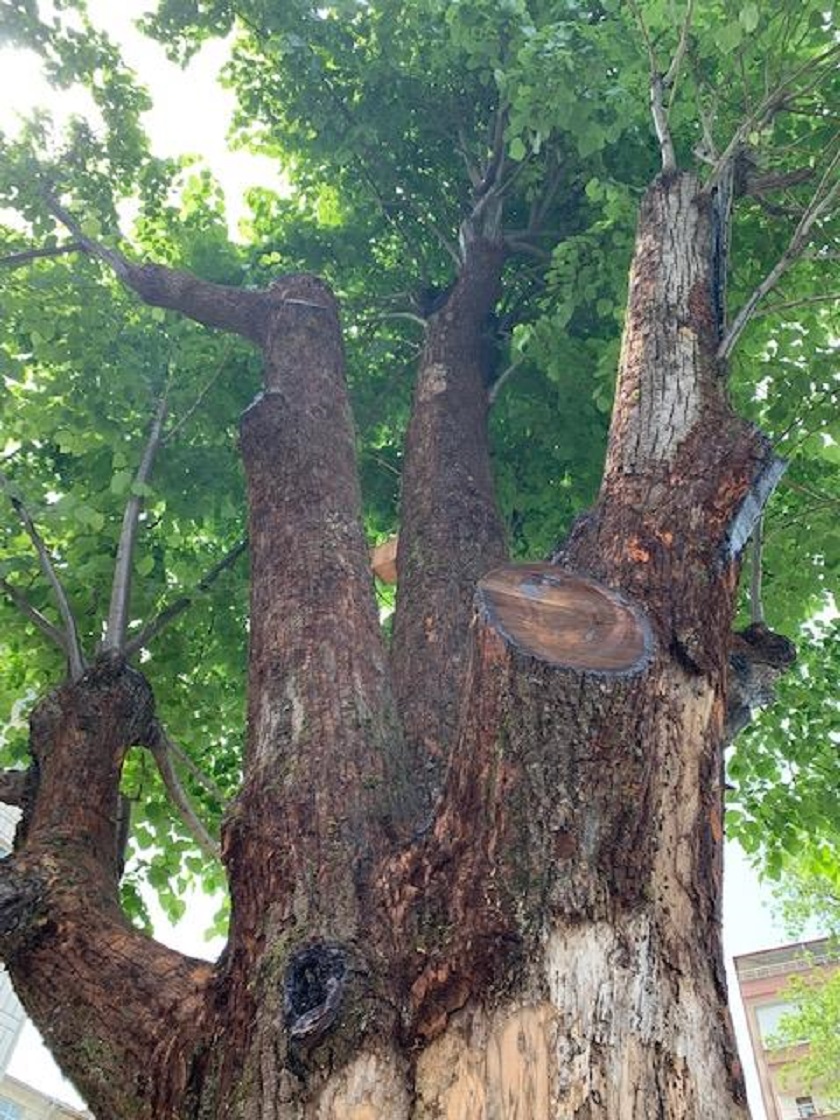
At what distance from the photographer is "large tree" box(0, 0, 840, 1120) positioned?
1.71 meters

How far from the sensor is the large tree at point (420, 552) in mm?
1714

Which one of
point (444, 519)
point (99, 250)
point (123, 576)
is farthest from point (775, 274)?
point (99, 250)

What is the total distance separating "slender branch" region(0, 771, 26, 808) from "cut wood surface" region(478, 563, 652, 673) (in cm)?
167

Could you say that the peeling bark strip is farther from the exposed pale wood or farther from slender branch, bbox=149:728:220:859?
slender branch, bbox=149:728:220:859

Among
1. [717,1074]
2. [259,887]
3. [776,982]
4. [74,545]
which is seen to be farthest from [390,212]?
[776,982]

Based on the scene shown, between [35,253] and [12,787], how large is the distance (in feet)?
9.94

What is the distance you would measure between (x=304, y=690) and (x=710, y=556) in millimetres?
1087

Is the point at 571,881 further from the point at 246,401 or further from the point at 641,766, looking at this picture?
the point at 246,401

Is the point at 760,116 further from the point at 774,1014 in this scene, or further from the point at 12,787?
the point at 774,1014

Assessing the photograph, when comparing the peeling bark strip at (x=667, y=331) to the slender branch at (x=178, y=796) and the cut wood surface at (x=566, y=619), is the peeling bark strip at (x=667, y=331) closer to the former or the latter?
the cut wood surface at (x=566, y=619)

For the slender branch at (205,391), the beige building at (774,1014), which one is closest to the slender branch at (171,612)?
the slender branch at (205,391)

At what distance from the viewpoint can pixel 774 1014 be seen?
31328mm

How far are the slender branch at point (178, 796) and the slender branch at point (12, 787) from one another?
450 mm

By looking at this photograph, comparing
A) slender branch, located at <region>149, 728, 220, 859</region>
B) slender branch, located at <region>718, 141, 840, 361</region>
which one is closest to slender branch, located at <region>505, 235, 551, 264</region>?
slender branch, located at <region>718, 141, 840, 361</region>
